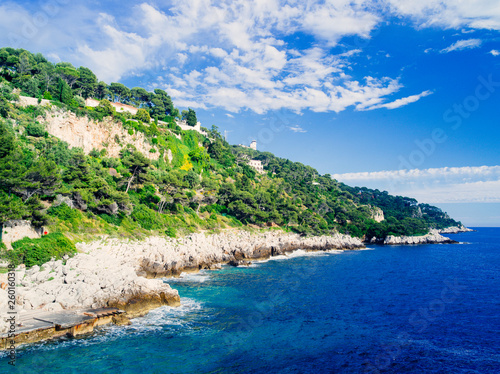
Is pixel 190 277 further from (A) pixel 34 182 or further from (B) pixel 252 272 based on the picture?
(A) pixel 34 182

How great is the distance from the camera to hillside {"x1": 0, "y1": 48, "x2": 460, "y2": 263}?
27.7 m

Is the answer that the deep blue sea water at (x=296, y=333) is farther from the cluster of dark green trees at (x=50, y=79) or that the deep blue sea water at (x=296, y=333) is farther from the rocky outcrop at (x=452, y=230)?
the rocky outcrop at (x=452, y=230)

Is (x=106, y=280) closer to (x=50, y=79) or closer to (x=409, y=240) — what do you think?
(x=50, y=79)

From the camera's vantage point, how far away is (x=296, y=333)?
1819 cm

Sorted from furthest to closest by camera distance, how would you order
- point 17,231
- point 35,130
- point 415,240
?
point 415,240 → point 35,130 → point 17,231

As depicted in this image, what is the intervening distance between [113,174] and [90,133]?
994 cm

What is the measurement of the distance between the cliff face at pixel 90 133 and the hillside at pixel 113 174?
0.55 feet

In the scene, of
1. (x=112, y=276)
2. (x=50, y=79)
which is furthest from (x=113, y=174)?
(x=112, y=276)

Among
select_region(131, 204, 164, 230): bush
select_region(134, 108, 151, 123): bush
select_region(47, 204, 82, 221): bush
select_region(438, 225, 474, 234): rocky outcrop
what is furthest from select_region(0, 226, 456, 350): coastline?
select_region(438, 225, 474, 234): rocky outcrop

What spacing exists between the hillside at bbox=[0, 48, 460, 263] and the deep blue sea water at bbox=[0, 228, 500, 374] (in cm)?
1060

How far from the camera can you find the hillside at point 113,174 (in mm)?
27688

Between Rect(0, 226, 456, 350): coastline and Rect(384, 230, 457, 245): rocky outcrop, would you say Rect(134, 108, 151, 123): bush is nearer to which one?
Rect(0, 226, 456, 350): coastline

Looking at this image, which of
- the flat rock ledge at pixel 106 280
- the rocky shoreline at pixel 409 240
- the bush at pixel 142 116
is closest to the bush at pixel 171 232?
the flat rock ledge at pixel 106 280

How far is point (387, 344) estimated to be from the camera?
1691 cm
